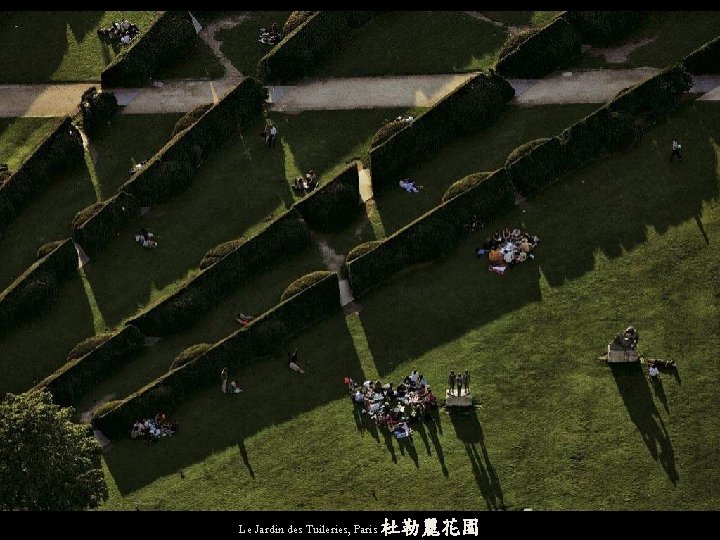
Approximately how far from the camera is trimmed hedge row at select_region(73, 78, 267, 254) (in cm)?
12125

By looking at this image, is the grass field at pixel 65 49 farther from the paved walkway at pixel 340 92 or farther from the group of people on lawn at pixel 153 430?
the group of people on lawn at pixel 153 430

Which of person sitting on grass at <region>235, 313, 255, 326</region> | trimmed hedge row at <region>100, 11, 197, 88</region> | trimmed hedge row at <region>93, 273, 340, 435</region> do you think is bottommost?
trimmed hedge row at <region>93, 273, 340, 435</region>

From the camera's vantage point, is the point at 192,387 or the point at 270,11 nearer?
the point at 192,387

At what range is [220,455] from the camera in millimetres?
107750

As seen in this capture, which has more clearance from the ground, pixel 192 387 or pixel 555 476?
pixel 192 387

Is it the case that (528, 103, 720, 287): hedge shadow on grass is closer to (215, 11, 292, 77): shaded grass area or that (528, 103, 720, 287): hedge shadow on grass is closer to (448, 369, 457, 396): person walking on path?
(448, 369, 457, 396): person walking on path

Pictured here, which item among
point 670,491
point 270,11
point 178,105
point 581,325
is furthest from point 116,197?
point 670,491

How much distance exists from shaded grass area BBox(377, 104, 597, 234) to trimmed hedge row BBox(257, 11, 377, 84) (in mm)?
12794

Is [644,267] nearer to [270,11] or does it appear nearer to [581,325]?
[581,325]

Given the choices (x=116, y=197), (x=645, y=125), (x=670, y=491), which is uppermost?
(x=116, y=197)

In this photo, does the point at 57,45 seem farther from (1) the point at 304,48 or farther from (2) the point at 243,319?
(2) the point at 243,319

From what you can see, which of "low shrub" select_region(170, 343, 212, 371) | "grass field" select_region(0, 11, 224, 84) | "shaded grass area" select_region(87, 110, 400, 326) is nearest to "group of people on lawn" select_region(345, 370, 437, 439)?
"low shrub" select_region(170, 343, 212, 371)

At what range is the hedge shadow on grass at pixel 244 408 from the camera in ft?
355

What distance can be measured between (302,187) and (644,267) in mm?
22943
